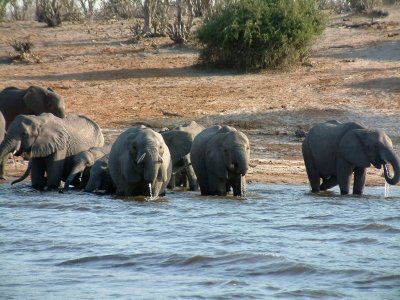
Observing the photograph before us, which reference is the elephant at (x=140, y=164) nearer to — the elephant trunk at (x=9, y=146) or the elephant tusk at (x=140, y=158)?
the elephant tusk at (x=140, y=158)

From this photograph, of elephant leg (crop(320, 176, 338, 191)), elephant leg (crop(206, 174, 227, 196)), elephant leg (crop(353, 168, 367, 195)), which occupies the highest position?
elephant leg (crop(206, 174, 227, 196))

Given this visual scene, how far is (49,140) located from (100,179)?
83 cm

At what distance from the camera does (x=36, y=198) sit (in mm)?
13891

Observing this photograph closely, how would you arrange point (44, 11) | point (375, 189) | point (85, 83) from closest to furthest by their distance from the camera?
point (375, 189), point (85, 83), point (44, 11)

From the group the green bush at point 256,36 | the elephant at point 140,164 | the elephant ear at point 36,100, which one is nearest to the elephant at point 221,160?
the elephant at point 140,164

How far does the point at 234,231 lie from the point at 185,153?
12.0 ft

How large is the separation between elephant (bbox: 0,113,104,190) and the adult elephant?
3340mm

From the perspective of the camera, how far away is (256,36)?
83.4ft

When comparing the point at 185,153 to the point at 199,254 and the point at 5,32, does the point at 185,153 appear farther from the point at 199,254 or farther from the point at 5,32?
the point at 5,32

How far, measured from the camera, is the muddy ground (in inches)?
778

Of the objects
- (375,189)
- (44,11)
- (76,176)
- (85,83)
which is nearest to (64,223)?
(76,176)

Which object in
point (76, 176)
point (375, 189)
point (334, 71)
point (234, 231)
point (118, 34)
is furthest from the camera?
point (118, 34)

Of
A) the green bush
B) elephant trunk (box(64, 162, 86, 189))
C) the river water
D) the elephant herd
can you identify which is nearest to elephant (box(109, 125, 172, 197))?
the elephant herd

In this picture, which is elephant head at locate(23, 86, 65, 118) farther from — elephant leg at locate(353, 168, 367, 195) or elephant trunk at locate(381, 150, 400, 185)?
elephant trunk at locate(381, 150, 400, 185)
